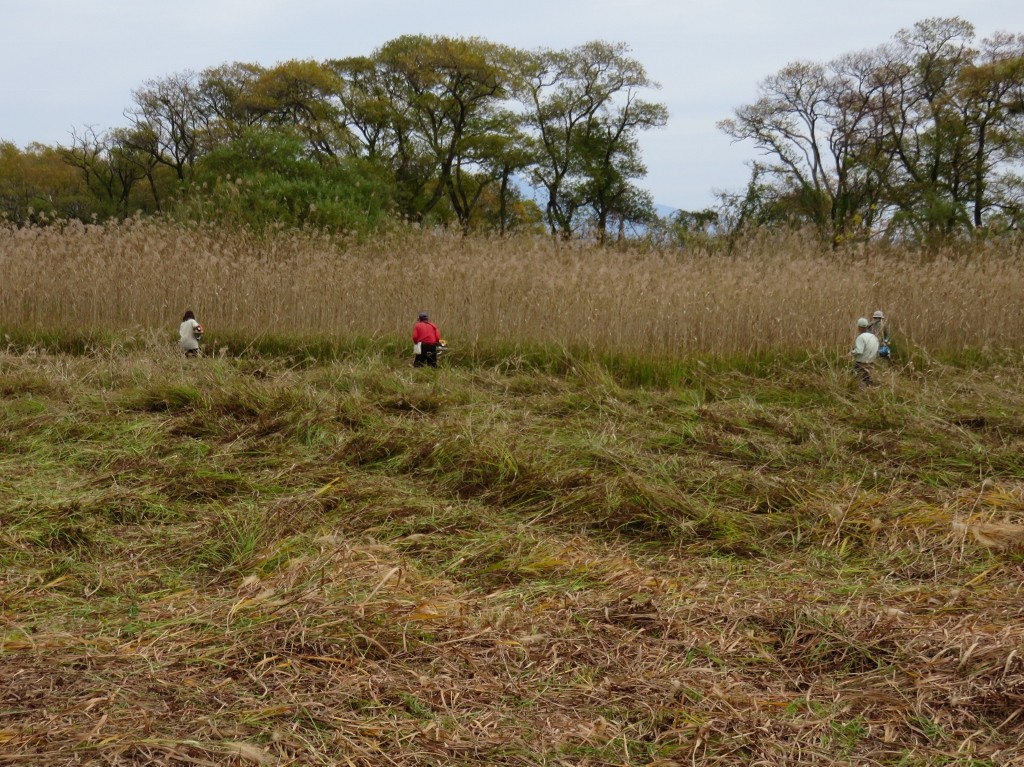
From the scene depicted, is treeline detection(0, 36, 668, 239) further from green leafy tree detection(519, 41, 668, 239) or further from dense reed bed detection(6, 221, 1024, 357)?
dense reed bed detection(6, 221, 1024, 357)

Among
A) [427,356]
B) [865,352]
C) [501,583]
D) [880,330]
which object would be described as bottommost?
[501,583]

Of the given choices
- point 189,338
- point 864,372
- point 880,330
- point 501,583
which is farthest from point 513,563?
point 189,338

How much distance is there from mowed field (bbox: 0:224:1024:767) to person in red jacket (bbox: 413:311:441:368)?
62 centimetres

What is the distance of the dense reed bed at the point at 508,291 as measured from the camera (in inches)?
376

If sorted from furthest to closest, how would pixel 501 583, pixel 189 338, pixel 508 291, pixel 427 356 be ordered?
pixel 508 291
pixel 189 338
pixel 427 356
pixel 501 583

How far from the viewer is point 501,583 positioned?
343 cm

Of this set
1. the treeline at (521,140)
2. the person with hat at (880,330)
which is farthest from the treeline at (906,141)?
the person with hat at (880,330)

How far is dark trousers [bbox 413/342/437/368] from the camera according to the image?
9141mm

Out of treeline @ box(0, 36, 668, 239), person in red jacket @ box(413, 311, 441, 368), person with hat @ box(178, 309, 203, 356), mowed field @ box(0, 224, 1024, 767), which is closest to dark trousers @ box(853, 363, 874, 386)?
mowed field @ box(0, 224, 1024, 767)

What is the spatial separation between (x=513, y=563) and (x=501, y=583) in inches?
4.7

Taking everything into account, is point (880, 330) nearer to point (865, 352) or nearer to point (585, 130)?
point (865, 352)

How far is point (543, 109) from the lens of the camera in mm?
38000

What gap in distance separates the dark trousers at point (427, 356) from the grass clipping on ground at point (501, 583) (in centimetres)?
236

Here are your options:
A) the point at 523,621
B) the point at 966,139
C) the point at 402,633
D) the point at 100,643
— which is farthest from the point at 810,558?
the point at 966,139
